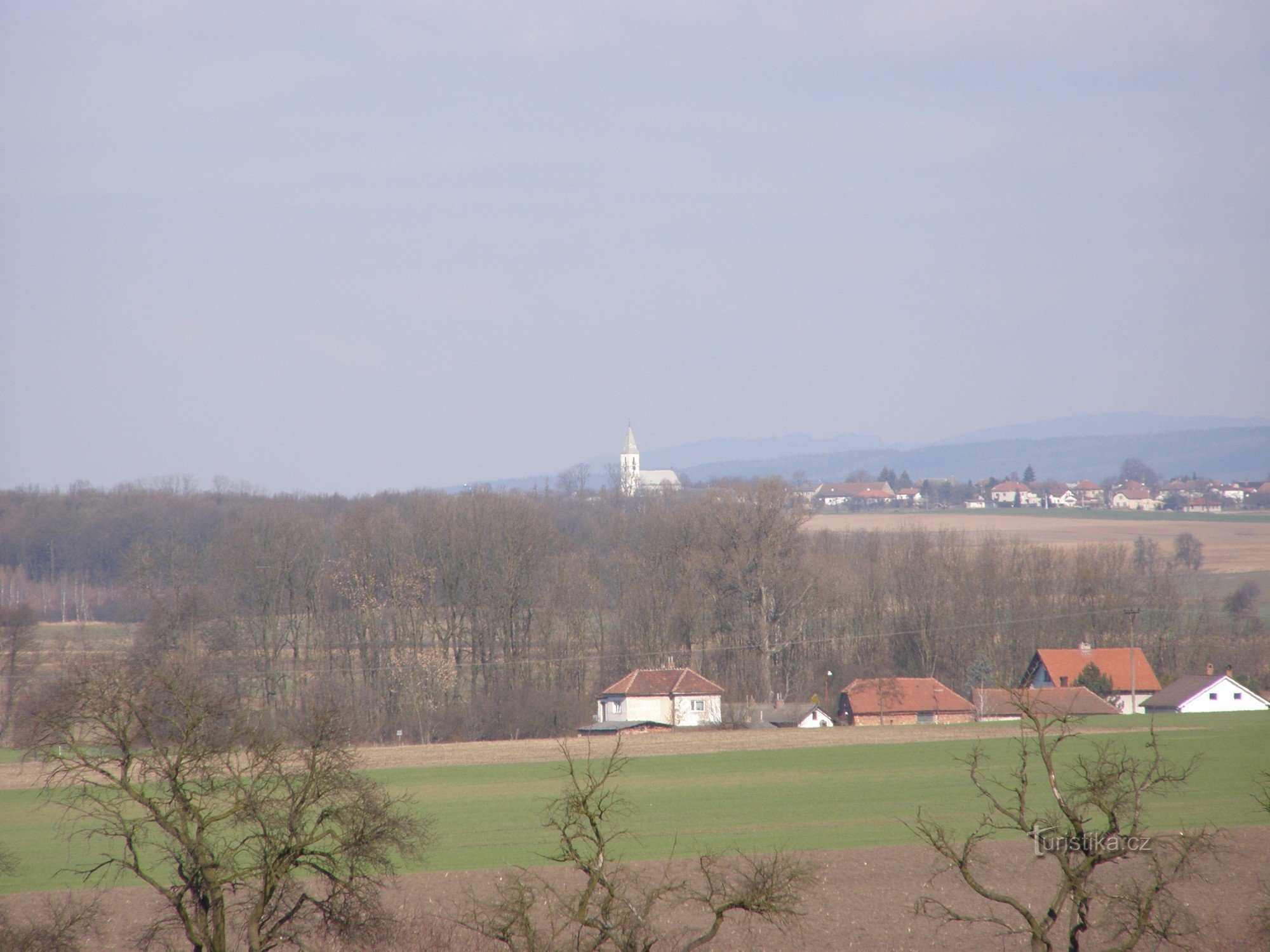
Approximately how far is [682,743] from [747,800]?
52.7 feet

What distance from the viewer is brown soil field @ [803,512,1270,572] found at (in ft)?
325

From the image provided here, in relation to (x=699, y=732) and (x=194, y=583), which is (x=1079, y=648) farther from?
(x=194, y=583)

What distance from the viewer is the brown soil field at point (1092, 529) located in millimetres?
99125

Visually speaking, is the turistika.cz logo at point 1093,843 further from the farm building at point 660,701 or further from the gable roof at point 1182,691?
the gable roof at point 1182,691

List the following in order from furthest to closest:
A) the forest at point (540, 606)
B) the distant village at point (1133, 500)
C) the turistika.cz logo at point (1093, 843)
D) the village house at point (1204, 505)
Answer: the distant village at point (1133, 500), the village house at point (1204, 505), the forest at point (540, 606), the turistika.cz logo at point (1093, 843)

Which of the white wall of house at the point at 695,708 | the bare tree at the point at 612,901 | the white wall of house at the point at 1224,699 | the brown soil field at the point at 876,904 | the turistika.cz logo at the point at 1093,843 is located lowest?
the white wall of house at the point at 1224,699

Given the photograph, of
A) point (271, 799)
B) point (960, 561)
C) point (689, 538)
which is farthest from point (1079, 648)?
point (271, 799)

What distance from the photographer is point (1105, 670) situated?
204ft

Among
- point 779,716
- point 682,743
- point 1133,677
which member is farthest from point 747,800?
point 1133,677

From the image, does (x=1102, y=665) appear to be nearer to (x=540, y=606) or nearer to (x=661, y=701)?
(x=661, y=701)

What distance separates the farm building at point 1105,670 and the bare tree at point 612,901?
43.9 metres

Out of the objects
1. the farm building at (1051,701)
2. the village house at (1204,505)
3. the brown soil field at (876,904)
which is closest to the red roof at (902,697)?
the farm building at (1051,701)

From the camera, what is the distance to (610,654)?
6544cm

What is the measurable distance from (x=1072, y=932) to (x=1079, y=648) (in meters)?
54.0
